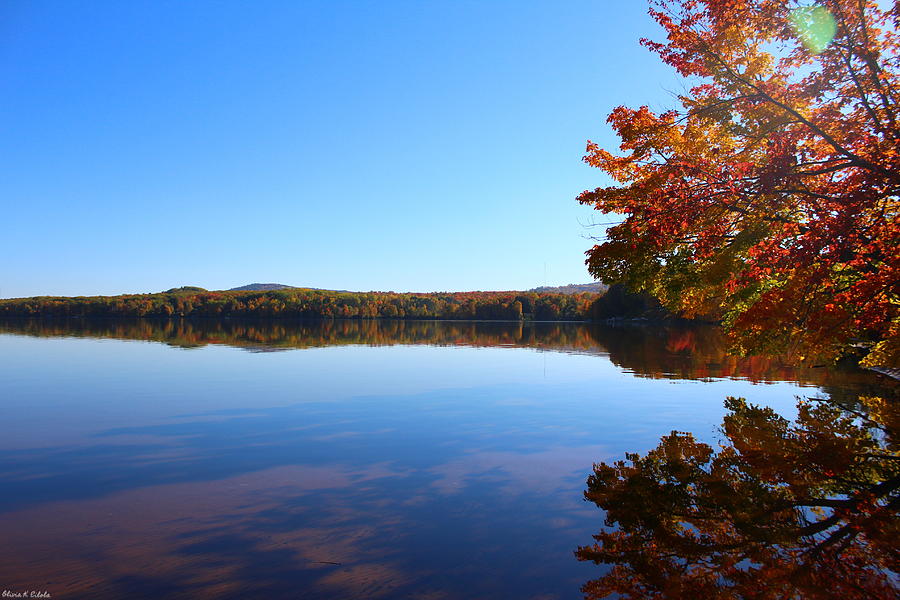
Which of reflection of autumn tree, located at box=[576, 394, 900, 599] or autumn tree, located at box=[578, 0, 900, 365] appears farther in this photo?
autumn tree, located at box=[578, 0, 900, 365]

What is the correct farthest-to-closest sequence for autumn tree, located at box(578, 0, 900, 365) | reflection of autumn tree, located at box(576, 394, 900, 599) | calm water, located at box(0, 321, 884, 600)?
1. autumn tree, located at box(578, 0, 900, 365)
2. calm water, located at box(0, 321, 884, 600)
3. reflection of autumn tree, located at box(576, 394, 900, 599)

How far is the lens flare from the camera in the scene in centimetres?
1105

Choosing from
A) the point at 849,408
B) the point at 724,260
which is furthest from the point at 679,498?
the point at 849,408

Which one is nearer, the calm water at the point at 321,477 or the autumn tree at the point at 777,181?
the calm water at the point at 321,477

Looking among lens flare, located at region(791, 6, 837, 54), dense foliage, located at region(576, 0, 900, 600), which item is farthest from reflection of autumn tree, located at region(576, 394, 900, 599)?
lens flare, located at region(791, 6, 837, 54)

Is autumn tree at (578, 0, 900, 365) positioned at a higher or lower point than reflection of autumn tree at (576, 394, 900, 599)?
higher

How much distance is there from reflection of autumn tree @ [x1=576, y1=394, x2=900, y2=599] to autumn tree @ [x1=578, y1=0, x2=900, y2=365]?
2.95m

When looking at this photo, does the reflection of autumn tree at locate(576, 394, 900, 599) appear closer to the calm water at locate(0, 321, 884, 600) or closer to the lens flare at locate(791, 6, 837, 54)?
the calm water at locate(0, 321, 884, 600)

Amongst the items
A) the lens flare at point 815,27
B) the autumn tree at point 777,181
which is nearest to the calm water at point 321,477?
the autumn tree at point 777,181

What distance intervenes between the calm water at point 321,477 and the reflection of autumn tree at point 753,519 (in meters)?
0.64

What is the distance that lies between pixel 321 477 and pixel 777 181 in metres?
10.4

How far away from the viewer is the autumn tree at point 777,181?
10.3 metres

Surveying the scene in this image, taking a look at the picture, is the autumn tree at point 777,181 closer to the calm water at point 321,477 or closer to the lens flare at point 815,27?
the lens flare at point 815,27

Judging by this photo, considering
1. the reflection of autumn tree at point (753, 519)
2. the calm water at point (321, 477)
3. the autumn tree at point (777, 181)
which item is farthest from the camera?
the autumn tree at point (777, 181)
